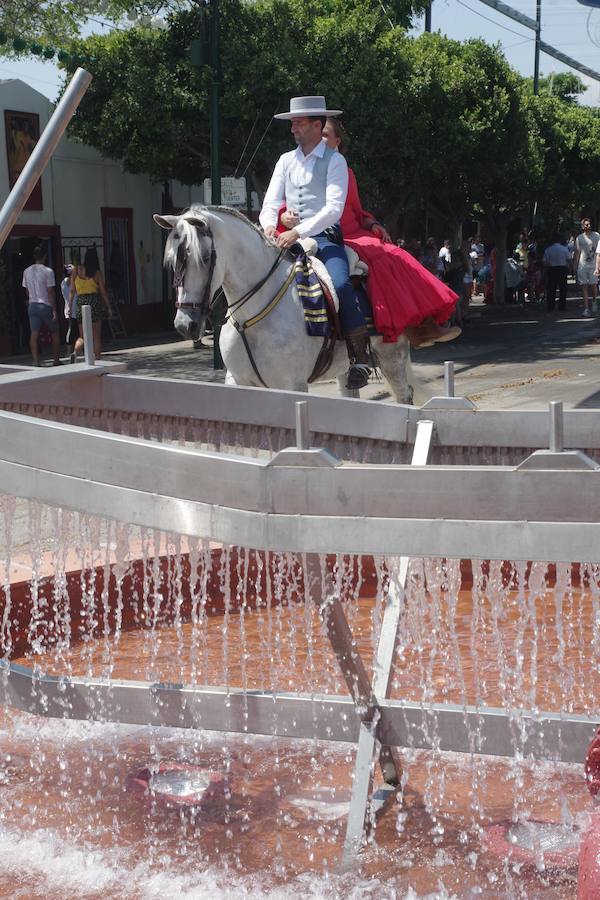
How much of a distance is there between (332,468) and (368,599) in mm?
3836

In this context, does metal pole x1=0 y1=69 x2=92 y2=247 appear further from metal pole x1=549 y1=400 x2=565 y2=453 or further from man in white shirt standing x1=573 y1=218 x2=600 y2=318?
man in white shirt standing x1=573 y1=218 x2=600 y2=318

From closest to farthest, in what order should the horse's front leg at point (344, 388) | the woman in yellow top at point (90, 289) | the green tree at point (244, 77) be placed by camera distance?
the horse's front leg at point (344, 388)
the woman in yellow top at point (90, 289)
the green tree at point (244, 77)

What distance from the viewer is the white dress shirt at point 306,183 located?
803 cm

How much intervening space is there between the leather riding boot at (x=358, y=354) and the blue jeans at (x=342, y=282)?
0.06 m

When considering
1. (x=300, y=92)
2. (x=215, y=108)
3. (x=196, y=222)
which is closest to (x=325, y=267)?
(x=196, y=222)

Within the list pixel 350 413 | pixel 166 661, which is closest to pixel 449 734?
pixel 350 413

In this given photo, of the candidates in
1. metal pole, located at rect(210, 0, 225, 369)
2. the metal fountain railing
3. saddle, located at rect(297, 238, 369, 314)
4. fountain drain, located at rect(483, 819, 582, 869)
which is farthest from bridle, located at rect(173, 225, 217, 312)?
metal pole, located at rect(210, 0, 225, 369)

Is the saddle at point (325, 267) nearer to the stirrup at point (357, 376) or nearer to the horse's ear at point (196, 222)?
the stirrup at point (357, 376)

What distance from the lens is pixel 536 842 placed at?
3609mm

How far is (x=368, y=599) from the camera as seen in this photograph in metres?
6.16

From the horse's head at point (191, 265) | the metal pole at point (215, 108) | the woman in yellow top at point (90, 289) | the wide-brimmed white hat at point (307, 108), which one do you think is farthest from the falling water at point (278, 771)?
the woman in yellow top at point (90, 289)

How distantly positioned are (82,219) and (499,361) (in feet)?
34.4

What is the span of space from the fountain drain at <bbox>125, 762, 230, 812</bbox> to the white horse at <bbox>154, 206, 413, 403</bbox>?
3.81 meters

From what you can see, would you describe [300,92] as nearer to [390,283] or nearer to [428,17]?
[390,283]
